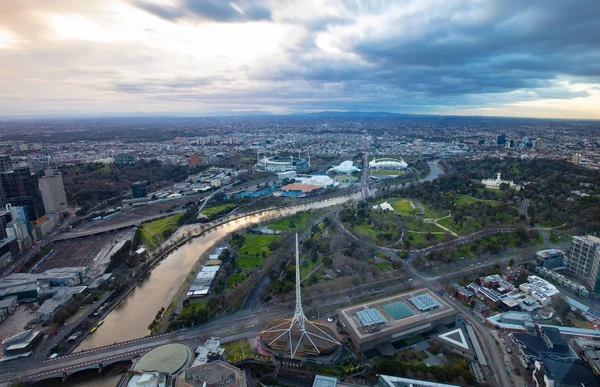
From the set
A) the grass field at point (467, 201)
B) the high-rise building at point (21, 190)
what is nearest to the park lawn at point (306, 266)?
the grass field at point (467, 201)

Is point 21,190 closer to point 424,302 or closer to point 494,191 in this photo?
point 424,302

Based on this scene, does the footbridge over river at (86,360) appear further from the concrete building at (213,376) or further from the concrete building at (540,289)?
the concrete building at (540,289)

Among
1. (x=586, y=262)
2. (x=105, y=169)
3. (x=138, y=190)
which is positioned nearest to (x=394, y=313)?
(x=586, y=262)

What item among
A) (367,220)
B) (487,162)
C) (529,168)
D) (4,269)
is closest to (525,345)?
(367,220)

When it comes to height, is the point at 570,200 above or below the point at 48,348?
above

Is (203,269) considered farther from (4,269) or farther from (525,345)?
(525,345)
